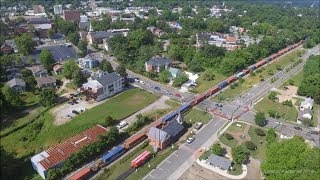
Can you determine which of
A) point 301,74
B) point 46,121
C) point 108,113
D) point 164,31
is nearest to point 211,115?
point 108,113

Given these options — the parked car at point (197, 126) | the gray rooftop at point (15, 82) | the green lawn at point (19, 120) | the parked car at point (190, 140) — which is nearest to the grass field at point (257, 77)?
the parked car at point (197, 126)

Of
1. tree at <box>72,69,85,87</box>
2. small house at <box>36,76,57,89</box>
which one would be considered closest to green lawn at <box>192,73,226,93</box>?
tree at <box>72,69,85,87</box>

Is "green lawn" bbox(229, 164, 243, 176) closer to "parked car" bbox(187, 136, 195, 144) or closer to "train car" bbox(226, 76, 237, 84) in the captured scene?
"parked car" bbox(187, 136, 195, 144)

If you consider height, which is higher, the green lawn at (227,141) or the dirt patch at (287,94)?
the dirt patch at (287,94)

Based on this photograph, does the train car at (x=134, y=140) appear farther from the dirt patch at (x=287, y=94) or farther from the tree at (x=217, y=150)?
the dirt patch at (x=287, y=94)

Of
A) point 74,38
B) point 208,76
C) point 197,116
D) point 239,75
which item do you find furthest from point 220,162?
point 74,38

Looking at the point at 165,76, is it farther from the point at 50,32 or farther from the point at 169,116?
the point at 50,32
